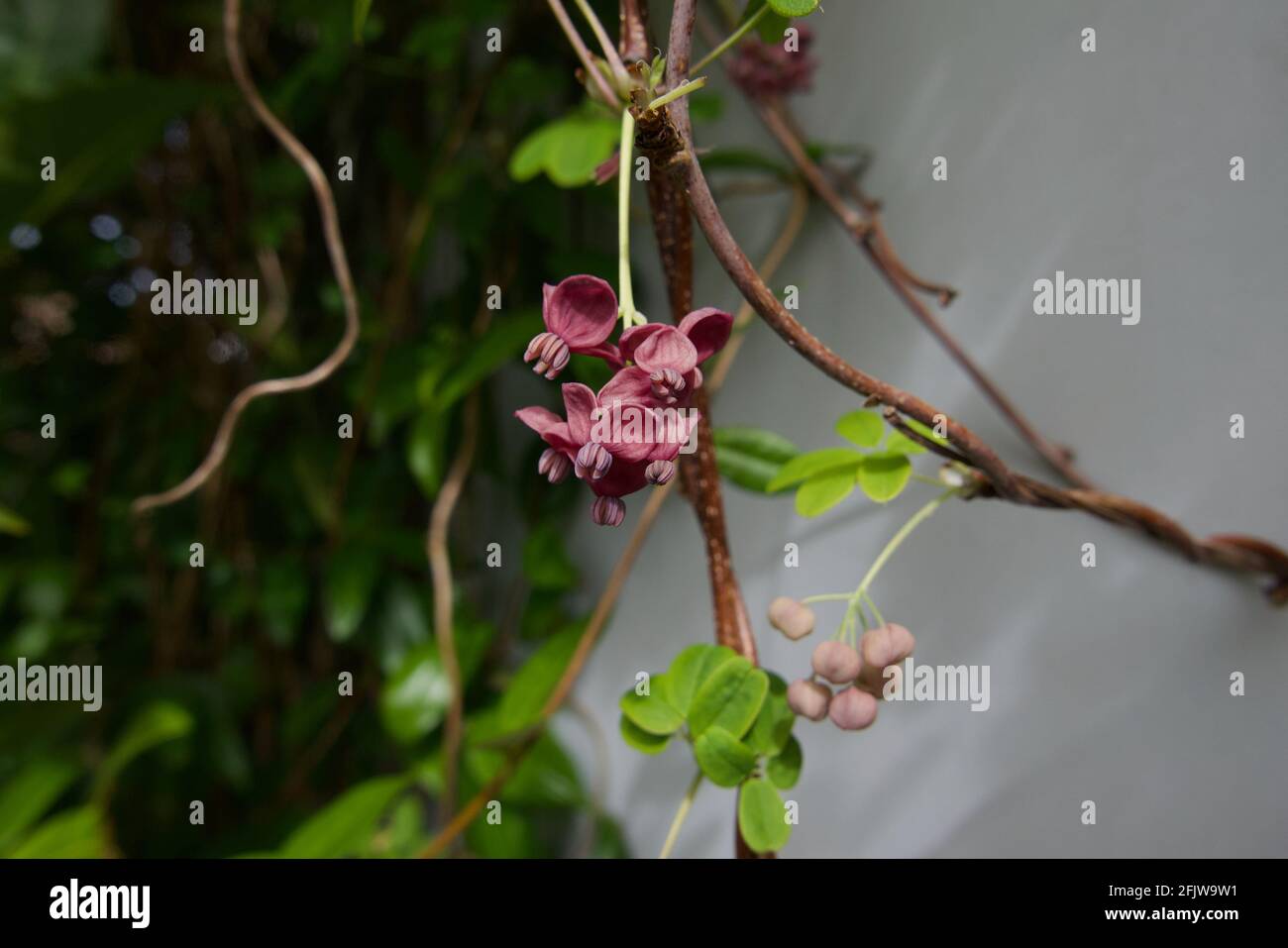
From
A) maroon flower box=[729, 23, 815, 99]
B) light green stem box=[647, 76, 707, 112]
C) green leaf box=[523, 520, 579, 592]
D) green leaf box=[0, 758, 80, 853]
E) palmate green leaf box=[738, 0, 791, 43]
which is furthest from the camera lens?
green leaf box=[523, 520, 579, 592]

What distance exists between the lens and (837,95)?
28.0 inches

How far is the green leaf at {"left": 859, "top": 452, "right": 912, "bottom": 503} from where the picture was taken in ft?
1.30

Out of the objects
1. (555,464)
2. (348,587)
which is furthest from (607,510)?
(348,587)

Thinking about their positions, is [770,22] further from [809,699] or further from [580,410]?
[809,699]

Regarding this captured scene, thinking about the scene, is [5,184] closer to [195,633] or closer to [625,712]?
[195,633]

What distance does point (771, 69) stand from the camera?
26.5 inches

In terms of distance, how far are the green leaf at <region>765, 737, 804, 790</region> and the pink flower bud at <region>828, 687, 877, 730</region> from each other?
0.14 feet

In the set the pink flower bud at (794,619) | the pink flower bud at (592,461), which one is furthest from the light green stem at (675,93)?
the pink flower bud at (794,619)

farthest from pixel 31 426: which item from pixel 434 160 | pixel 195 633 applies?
pixel 434 160

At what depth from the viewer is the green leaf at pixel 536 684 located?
2.70 ft

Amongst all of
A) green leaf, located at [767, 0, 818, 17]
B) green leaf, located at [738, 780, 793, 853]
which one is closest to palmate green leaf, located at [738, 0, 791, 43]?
green leaf, located at [767, 0, 818, 17]

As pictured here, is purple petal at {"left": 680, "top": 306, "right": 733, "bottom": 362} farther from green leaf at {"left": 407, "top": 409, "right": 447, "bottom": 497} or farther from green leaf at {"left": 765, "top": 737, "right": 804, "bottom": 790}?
green leaf at {"left": 407, "top": 409, "right": 447, "bottom": 497}
